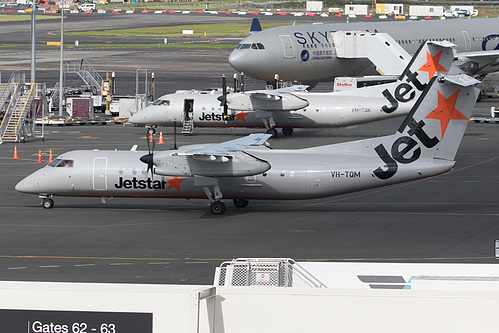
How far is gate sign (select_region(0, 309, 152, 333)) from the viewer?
1302 cm

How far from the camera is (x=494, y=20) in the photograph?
278 feet

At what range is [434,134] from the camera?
3806cm

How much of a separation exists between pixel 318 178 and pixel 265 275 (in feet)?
71.4

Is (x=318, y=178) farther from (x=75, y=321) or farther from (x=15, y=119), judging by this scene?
(x=15, y=119)

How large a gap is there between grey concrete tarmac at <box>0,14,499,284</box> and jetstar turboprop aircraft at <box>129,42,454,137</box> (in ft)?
27.2

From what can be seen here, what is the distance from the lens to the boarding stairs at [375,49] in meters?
76.6

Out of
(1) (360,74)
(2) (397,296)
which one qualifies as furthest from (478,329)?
(1) (360,74)

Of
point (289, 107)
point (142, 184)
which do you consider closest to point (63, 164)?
point (142, 184)

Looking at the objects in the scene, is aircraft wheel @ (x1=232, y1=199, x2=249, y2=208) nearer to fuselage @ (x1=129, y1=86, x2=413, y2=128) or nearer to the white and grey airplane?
fuselage @ (x1=129, y1=86, x2=413, y2=128)

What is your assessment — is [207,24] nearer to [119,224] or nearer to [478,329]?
[119,224]

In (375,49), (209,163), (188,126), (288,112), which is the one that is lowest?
(188,126)

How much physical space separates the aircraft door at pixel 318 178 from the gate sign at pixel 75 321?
2536cm

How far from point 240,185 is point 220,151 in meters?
2.15

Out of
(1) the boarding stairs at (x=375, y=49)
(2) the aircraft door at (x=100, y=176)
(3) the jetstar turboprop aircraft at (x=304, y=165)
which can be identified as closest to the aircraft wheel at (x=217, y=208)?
(3) the jetstar turboprop aircraft at (x=304, y=165)
